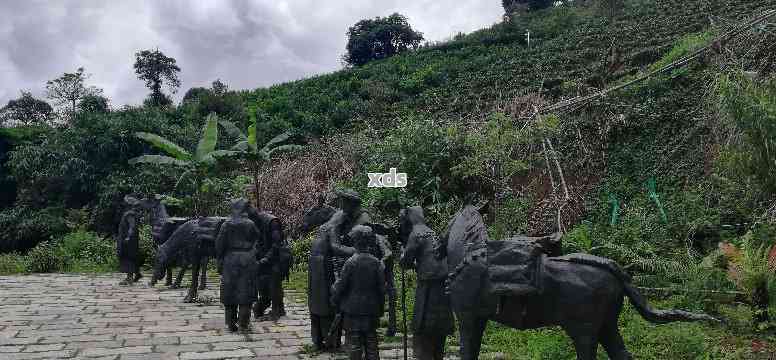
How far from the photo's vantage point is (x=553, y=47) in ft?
80.9

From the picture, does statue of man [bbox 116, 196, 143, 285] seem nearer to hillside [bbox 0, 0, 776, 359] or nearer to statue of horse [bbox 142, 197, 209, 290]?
statue of horse [bbox 142, 197, 209, 290]

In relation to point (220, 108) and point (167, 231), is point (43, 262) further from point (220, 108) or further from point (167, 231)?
point (220, 108)

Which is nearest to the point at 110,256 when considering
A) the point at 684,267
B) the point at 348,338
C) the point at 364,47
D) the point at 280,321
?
the point at 280,321

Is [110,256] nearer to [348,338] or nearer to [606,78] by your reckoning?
[348,338]

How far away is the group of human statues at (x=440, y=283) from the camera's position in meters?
4.58

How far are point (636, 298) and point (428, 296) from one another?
1.75 m

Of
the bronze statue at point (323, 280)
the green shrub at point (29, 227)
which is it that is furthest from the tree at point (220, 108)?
the bronze statue at point (323, 280)

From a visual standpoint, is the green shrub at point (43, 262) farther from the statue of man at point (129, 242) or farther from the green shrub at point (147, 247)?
the statue of man at point (129, 242)

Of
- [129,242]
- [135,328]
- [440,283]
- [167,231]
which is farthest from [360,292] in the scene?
[129,242]

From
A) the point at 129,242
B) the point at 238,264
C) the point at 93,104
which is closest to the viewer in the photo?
the point at 238,264

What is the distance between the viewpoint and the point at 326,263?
6.88m

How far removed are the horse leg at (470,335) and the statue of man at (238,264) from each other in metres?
3.65

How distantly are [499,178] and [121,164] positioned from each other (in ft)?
45.5

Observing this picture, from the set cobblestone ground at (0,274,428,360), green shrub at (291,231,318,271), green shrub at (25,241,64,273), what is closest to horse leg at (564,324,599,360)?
cobblestone ground at (0,274,428,360)
